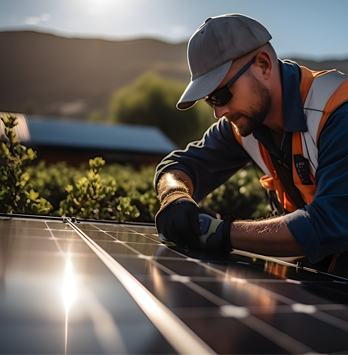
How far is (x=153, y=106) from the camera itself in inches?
1475

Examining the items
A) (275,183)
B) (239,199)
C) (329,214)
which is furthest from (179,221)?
(239,199)

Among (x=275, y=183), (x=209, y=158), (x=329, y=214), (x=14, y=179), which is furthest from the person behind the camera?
(x=14, y=179)

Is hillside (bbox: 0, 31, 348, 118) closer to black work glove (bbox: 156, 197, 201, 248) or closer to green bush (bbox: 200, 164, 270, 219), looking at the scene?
green bush (bbox: 200, 164, 270, 219)

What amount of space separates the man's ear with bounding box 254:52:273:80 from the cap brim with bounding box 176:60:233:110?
17cm

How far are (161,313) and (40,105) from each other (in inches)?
1403

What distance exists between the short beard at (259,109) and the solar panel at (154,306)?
1.00 m

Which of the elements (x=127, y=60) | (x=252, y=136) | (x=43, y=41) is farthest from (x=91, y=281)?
(x=127, y=60)

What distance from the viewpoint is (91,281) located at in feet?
2.38

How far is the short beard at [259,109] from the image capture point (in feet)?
6.01

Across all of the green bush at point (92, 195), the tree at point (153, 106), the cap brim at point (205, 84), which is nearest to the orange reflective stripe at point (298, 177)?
the cap brim at point (205, 84)

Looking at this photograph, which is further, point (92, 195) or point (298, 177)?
point (92, 195)

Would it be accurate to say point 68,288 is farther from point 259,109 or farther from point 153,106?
point 153,106

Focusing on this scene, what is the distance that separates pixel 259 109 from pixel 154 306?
1453 millimetres

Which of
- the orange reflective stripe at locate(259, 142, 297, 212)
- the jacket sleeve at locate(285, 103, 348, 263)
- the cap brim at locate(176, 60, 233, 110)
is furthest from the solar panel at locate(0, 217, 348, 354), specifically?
the orange reflective stripe at locate(259, 142, 297, 212)
